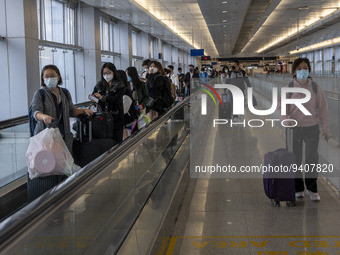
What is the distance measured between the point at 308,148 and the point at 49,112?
3.15 m

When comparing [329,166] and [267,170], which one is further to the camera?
[329,166]

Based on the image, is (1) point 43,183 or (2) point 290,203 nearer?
(1) point 43,183

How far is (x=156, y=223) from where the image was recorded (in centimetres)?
443

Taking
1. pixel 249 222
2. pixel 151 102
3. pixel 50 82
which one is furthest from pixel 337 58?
pixel 50 82

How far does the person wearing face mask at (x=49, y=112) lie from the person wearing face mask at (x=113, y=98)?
3.10ft

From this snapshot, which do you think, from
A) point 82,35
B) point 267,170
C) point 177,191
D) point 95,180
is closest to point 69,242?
point 95,180

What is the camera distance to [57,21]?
64.5ft

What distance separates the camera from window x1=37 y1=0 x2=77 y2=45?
17.8 m

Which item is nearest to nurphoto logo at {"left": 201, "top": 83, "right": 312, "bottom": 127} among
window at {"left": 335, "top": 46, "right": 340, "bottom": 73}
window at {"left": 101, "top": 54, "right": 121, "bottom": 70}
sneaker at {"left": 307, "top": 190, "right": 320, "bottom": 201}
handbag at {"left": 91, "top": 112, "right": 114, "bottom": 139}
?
sneaker at {"left": 307, "top": 190, "right": 320, "bottom": 201}

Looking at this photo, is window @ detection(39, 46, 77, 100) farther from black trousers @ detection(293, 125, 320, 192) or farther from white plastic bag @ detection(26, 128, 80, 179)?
white plastic bag @ detection(26, 128, 80, 179)

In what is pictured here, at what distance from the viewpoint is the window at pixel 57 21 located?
702 inches

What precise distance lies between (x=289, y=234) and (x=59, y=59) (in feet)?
57.8

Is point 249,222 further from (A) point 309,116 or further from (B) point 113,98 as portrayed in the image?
(B) point 113,98

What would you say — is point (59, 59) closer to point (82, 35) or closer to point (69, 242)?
point (82, 35)
